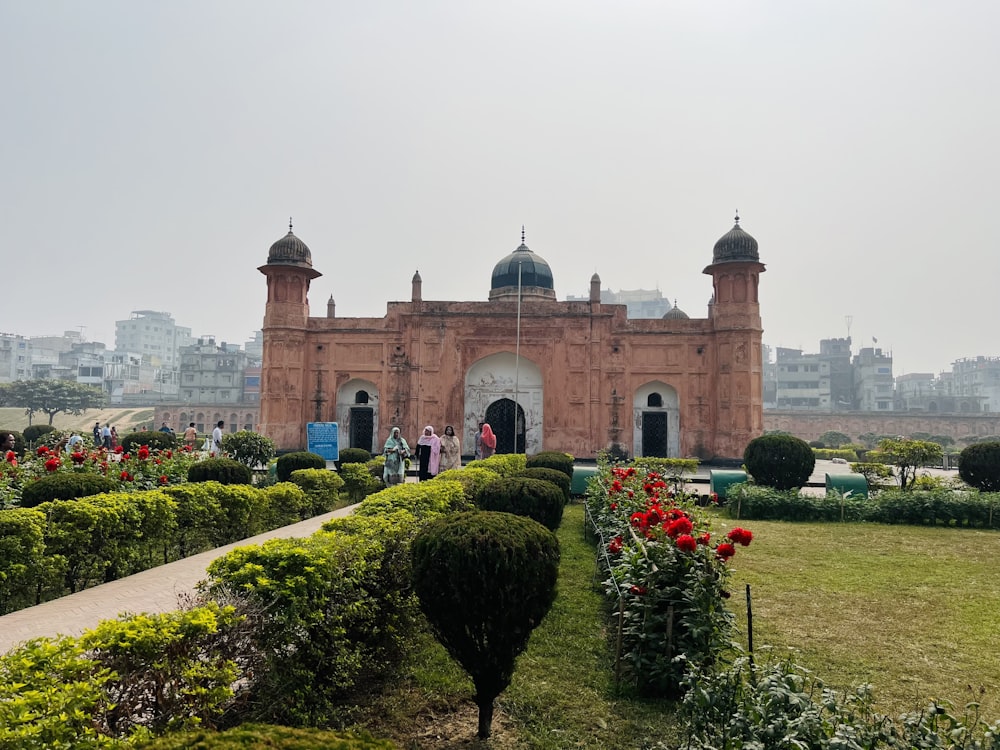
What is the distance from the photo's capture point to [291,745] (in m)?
1.96

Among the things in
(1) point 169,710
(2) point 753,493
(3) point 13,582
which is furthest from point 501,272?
(1) point 169,710

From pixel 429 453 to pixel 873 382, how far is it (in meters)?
76.7

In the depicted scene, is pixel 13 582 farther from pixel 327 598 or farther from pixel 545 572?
pixel 545 572

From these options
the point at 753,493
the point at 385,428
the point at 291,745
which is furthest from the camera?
the point at 385,428

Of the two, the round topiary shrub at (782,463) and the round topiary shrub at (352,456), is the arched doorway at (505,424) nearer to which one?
the round topiary shrub at (352,456)

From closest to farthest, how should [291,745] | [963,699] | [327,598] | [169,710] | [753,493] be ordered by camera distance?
[291,745], [169,710], [327,598], [963,699], [753,493]

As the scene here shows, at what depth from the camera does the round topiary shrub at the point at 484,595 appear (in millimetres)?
3611

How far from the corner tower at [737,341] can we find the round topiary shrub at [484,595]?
19.5m

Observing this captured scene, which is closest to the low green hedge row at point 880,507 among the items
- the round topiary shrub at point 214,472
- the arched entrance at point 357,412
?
the round topiary shrub at point 214,472

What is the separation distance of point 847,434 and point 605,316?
4047cm

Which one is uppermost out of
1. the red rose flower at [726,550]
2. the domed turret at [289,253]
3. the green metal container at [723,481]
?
the domed turret at [289,253]

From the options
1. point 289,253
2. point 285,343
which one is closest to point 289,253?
point 289,253

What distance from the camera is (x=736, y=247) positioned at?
22719mm

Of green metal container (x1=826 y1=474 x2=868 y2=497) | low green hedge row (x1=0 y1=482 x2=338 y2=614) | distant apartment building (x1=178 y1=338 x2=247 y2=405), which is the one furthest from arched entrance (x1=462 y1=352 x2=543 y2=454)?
distant apartment building (x1=178 y1=338 x2=247 y2=405)
